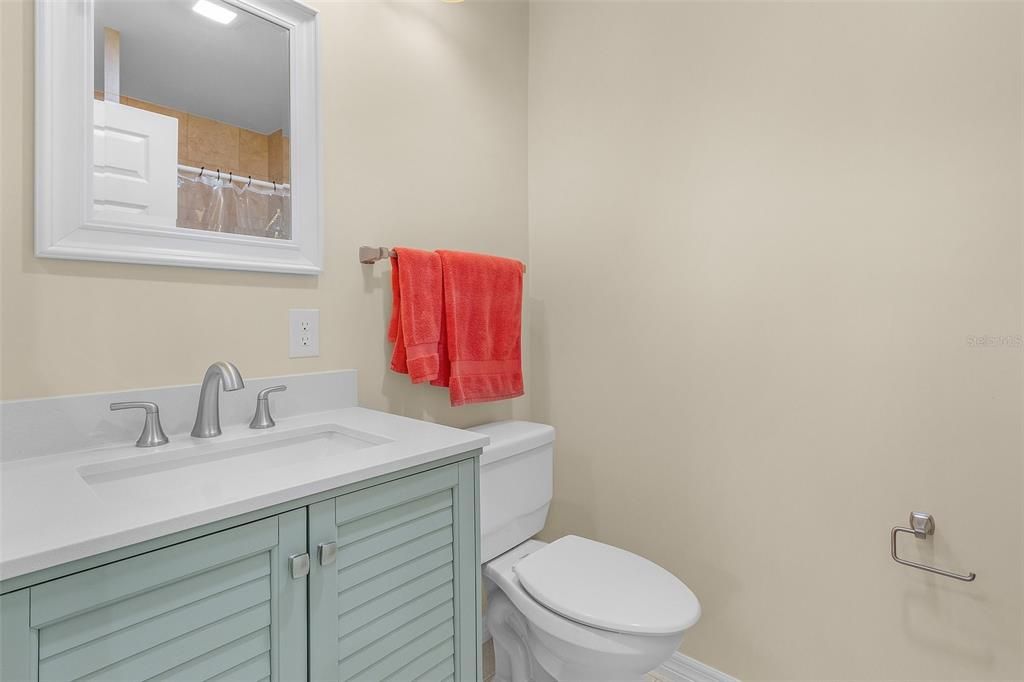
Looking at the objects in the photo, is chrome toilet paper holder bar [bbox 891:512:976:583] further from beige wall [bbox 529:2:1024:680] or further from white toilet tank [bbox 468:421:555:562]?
white toilet tank [bbox 468:421:555:562]

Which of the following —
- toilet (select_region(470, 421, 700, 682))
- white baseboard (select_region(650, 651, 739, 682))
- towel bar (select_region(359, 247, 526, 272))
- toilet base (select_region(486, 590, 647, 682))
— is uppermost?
towel bar (select_region(359, 247, 526, 272))

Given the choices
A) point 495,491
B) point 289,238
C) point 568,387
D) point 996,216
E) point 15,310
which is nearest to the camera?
point 15,310

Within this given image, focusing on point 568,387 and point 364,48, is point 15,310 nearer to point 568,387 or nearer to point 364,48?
point 364,48

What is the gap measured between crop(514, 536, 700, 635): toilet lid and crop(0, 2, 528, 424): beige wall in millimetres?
539

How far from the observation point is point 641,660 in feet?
3.90

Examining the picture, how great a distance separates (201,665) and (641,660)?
897mm

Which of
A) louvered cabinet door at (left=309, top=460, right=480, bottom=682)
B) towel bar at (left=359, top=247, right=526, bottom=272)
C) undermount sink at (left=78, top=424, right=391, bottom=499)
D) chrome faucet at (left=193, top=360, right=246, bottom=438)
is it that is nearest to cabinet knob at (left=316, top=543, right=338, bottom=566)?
louvered cabinet door at (left=309, top=460, right=480, bottom=682)

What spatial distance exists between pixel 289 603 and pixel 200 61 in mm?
1128

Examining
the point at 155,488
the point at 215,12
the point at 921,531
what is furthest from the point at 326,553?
the point at 921,531

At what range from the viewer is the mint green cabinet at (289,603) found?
604 millimetres

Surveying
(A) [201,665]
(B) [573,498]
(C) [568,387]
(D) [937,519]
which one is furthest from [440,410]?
(D) [937,519]

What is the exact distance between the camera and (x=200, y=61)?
3.84 ft

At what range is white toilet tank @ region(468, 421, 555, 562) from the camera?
143 centimetres

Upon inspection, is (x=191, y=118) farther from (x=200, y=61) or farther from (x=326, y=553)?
(x=326, y=553)
